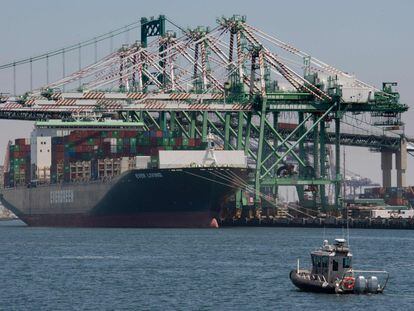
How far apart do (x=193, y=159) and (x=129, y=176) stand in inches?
313

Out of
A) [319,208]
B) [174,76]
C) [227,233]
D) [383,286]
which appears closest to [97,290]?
[383,286]

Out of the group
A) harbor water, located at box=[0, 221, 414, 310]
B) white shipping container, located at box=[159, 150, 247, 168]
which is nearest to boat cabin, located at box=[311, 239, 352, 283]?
harbor water, located at box=[0, 221, 414, 310]

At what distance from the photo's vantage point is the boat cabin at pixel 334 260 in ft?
253

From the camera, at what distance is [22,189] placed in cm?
19812

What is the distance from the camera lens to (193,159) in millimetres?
164875

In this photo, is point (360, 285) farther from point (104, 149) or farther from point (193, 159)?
point (104, 149)

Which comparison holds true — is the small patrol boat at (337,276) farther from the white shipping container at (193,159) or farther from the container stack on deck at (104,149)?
the container stack on deck at (104,149)

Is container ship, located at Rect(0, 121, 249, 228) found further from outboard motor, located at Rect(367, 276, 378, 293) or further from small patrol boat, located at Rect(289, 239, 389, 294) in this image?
outboard motor, located at Rect(367, 276, 378, 293)

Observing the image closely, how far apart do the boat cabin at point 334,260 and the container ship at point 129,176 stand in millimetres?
83157

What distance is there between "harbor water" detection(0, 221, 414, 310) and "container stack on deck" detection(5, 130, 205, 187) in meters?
24.9

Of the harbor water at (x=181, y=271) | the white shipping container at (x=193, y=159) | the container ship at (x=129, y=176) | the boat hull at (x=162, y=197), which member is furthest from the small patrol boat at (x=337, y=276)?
the white shipping container at (x=193, y=159)

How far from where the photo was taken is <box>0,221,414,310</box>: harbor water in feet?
246

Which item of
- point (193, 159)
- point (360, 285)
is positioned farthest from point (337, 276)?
point (193, 159)

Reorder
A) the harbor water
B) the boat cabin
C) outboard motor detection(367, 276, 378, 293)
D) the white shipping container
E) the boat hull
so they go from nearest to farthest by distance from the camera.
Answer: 1. the harbor water
2. the boat cabin
3. outboard motor detection(367, 276, 378, 293)
4. the boat hull
5. the white shipping container
